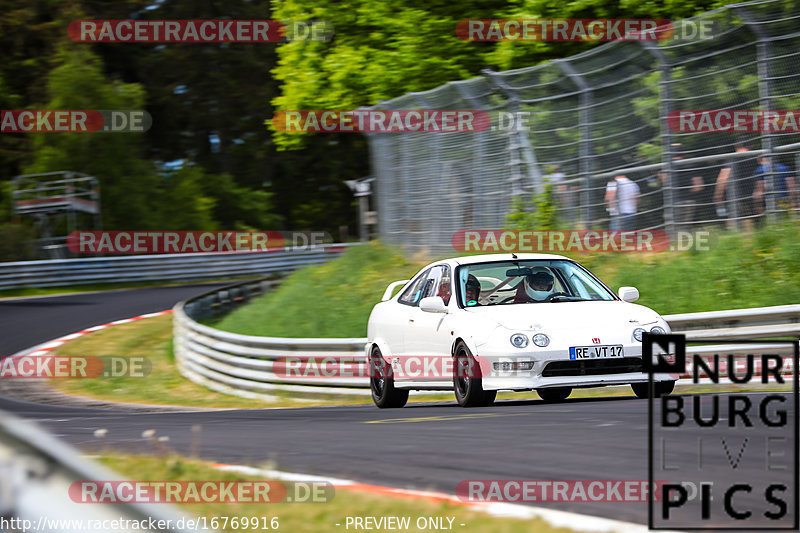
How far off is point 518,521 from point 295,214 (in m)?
60.4

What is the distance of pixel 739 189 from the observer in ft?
44.5

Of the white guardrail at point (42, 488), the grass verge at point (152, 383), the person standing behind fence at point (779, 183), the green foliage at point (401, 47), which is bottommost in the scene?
the grass verge at point (152, 383)

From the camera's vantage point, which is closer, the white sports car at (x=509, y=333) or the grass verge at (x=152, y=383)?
the white sports car at (x=509, y=333)

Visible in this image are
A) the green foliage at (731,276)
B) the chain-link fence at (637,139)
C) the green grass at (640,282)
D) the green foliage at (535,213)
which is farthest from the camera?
the green foliage at (535,213)

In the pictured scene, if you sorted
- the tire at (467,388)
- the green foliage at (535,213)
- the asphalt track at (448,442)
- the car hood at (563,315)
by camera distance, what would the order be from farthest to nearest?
the green foliage at (535,213) → the tire at (467,388) → the car hood at (563,315) → the asphalt track at (448,442)

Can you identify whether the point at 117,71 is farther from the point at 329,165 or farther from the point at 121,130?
the point at 121,130

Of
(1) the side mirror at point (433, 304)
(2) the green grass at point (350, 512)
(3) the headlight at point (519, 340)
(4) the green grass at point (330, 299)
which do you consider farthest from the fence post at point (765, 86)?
(2) the green grass at point (350, 512)

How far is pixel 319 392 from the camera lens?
611 inches

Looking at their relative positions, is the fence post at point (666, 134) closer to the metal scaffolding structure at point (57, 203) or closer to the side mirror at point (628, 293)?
the side mirror at point (628, 293)

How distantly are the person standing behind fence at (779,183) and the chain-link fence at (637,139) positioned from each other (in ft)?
0.05

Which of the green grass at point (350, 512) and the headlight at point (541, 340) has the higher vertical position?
the headlight at point (541, 340)

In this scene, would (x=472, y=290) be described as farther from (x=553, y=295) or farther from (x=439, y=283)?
(x=553, y=295)

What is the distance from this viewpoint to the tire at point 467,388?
977 cm

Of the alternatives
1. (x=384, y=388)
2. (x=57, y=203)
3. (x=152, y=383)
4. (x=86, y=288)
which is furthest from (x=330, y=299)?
(x=57, y=203)
